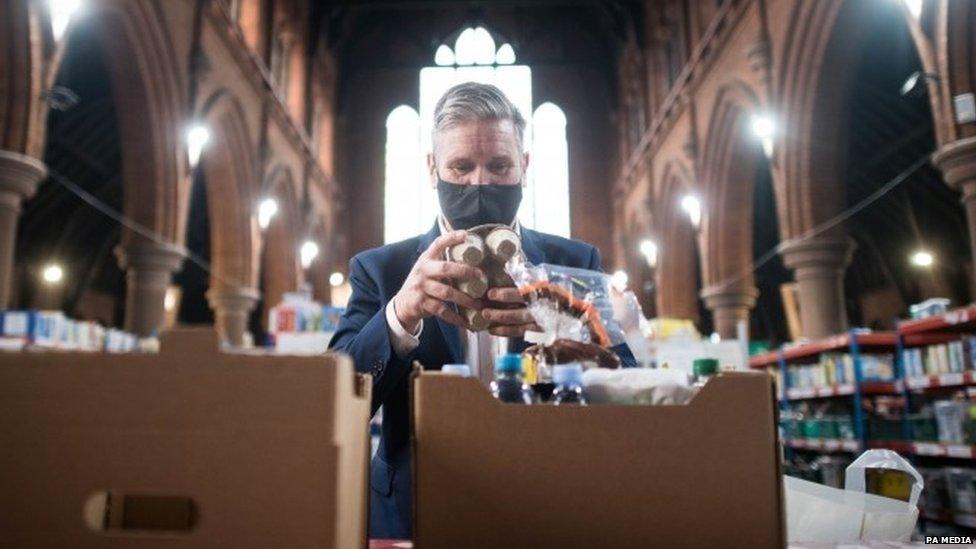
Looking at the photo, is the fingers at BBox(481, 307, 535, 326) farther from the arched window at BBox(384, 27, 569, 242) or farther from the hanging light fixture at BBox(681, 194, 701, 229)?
the arched window at BBox(384, 27, 569, 242)

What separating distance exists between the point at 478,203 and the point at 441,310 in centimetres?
43

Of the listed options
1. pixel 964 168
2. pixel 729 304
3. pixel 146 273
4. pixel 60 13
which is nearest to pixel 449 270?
pixel 964 168

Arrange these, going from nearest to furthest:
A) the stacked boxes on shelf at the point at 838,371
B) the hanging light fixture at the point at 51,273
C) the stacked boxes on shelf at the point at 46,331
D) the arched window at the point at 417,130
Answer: the stacked boxes on shelf at the point at 46,331 < the stacked boxes on shelf at the point at 838,371 < the hanging light fixture at the point at 51,273 < the arched window at the point at 417,130

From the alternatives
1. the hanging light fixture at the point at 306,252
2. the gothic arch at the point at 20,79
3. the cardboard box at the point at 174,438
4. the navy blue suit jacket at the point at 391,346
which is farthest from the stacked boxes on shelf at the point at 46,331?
the hanging light fixture at the point at 306,252

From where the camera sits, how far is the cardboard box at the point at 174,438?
37.4 inches

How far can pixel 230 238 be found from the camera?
1345cm

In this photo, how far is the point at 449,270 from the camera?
5.04 ft

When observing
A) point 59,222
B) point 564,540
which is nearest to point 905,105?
point 564,540

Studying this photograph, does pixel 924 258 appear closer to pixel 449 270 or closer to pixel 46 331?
pixel 46 331

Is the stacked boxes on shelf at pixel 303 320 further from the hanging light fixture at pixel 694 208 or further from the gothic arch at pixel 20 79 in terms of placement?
the hanging light fixture at pixel 694 208

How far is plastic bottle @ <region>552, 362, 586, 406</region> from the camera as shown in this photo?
126cm

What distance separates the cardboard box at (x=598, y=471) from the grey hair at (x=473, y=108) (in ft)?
3.36

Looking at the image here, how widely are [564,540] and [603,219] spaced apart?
19939mm

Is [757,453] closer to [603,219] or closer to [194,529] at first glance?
[194,529]
